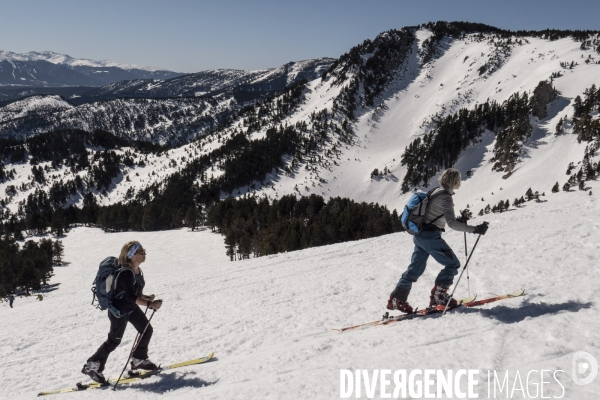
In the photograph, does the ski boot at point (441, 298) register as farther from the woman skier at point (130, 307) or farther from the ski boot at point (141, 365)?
the ski boot at point (141, 365)

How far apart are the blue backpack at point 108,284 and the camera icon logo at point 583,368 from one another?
6.66 metres

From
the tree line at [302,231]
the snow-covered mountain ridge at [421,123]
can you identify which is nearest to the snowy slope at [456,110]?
the snow-covered mountain ridge at [421,123]

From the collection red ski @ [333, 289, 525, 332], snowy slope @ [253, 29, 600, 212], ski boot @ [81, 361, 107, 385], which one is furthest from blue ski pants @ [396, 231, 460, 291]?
snowy slope @ [253, 29, 600, 212]

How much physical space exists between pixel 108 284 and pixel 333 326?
15.3ft

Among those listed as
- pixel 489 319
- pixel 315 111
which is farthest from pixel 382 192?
pixel 489 319

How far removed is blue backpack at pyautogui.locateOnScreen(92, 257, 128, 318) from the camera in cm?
614

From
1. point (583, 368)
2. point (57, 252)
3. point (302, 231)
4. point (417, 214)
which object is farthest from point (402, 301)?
point (57, 252)

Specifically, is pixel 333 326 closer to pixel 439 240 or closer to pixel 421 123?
pixel 439 240

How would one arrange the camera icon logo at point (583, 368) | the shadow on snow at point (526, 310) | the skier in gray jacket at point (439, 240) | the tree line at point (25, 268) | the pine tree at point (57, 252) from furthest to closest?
the pine tree at point (57, 252) → the tree line at point (25, 268) → the skier in gray jacket at point (439, 240) → the shadow on snow at point (526, 310) → the camera icon logo at point (583, 368)

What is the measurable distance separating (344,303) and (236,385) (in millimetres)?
4546

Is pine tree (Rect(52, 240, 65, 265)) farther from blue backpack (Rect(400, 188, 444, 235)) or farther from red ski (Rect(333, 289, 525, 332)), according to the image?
blue backpack (Rect(400, 188, 444, 235))

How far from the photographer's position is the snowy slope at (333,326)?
5.36 m

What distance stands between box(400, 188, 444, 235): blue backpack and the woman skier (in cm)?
487

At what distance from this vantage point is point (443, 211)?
6.83m
